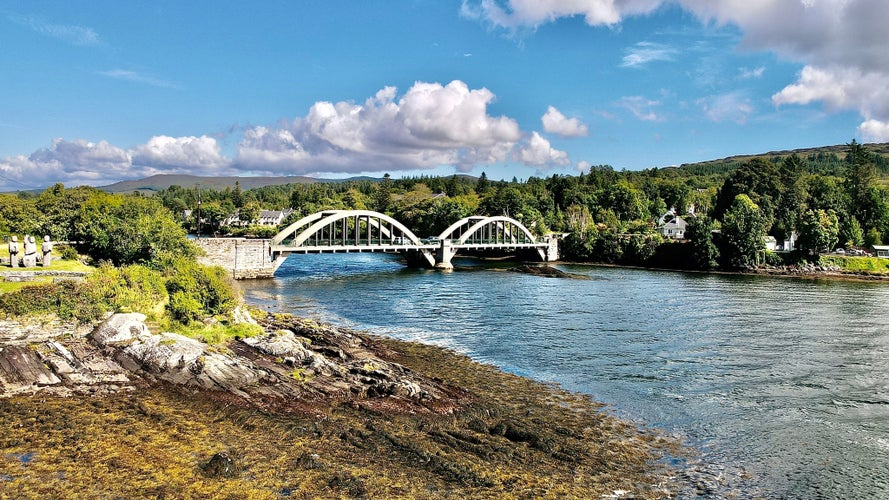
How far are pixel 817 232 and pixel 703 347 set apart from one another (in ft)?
175

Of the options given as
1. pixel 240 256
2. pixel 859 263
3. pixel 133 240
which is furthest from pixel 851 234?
pixel 133 240

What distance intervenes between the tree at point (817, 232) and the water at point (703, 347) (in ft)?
42.7

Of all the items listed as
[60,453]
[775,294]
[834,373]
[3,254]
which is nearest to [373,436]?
[60,453]

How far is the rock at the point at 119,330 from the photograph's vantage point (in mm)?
21641

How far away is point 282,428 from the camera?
15.6 metres

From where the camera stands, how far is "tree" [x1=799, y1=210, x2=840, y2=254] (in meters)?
71.8

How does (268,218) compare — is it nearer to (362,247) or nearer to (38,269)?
(362,247)

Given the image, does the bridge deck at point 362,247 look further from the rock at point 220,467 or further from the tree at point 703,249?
the rock at point 220,467

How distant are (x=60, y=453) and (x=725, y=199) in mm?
111352

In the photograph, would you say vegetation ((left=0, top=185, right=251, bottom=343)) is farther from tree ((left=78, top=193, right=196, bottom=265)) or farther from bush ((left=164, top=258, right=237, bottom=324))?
tree ((left=78, top=193, right=196, bottom=265))

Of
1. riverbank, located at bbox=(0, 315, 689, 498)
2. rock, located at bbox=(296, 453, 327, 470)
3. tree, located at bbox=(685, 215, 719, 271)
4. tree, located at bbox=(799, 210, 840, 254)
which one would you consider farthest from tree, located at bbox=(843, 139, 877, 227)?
rock, located at bbox=(296, 453, 327, 470)

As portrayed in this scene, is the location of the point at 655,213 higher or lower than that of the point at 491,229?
higher

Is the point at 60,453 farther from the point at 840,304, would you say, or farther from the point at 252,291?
the point at 840,304

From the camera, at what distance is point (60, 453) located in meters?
13.2
